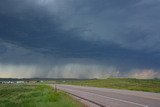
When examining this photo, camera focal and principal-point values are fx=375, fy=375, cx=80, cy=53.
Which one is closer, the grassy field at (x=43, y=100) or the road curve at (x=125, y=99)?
the grassy field at (x=43, y=100)

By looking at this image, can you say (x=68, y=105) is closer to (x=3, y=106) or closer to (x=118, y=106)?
(x=118, y=106)

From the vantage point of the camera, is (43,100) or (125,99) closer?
(43,100)

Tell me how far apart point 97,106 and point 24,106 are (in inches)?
312

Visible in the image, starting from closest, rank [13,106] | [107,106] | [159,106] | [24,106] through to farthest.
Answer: [159,106] < [107,106] < [24,106] < [13,106]

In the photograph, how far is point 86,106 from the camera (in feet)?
100

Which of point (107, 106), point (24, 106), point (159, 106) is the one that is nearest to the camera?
point (159, 106)

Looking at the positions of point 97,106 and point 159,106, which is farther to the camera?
point 97,106

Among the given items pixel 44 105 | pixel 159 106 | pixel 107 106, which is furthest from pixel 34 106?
pixel 159 106

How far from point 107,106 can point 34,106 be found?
21.4 ft

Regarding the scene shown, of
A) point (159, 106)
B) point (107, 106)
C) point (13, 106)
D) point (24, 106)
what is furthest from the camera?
point (13, 106)

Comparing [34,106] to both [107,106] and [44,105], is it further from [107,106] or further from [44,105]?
[107,106]

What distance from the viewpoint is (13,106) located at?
41031 mm

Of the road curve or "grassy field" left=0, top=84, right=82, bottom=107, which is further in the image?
the road curve

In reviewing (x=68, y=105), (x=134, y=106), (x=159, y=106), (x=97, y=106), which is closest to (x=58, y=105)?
(x=68, y=105)
